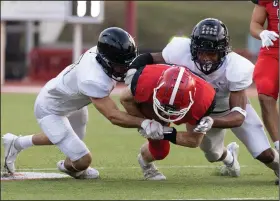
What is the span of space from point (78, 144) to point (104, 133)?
4630mm

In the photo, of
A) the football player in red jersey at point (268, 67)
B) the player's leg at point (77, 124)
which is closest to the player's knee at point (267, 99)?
the football player in red jersey at point (268, 67)

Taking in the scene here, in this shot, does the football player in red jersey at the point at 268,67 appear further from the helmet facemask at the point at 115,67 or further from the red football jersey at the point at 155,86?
the helmet facemask at the point at 115,67

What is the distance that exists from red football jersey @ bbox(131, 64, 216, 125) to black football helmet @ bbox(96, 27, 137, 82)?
1.17 feet

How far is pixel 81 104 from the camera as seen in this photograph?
23.9ft

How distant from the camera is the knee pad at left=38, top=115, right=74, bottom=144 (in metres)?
7.21

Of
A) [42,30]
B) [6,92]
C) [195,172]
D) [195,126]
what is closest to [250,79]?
[195,126]

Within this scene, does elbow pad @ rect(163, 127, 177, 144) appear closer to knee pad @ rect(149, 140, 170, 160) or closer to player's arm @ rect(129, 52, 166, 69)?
knee pad @ rect(149, 140, 170, 160)

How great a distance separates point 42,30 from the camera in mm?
32844

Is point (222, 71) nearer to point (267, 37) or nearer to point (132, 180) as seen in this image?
point (267, 37)

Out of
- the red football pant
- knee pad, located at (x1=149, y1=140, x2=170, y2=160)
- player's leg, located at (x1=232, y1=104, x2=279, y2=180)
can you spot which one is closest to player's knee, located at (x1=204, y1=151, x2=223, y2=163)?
player's leg, located at (x1=232, y1=104, x2=279, y2=180)

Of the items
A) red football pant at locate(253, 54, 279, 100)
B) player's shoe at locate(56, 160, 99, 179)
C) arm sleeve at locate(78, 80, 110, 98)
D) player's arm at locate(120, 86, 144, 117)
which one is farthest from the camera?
red football pant at locate(253, 54, 279, 100)

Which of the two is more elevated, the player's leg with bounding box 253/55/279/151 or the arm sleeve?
the arm sleeve

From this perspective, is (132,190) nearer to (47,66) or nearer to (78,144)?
(78,144)

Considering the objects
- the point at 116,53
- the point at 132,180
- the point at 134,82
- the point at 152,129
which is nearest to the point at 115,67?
the point at 116,53
